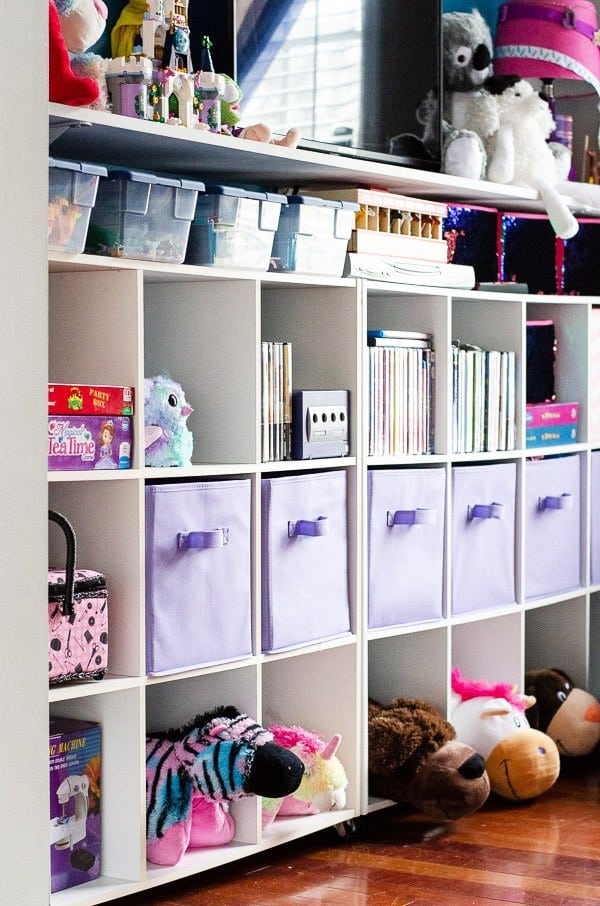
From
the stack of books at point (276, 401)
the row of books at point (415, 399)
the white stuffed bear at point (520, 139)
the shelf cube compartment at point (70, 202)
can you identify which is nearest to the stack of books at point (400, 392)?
the row of books at point (415, 399)

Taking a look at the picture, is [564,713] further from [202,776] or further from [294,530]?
[202,776]

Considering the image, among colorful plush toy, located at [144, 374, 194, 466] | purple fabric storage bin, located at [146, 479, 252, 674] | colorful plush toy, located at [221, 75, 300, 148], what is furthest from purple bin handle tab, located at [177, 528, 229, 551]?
colorful plush toy, located at [221, 75, 300, 148]

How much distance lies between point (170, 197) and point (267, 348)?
1.17ft

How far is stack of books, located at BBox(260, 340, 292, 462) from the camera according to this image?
7.44 feet

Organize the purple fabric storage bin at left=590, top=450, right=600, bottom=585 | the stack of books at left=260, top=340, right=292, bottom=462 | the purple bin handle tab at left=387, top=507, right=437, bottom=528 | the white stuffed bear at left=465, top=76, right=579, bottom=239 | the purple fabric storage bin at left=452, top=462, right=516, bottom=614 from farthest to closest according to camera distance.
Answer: the purple fabric storage bin at left=590, top=450, right=600, bottom=585 → the white stuffed bear at left=465, top=76, right=579, bottom=239 → the purple fabric storage bin at left=452, top=462, right=516, bottom=614 → the purple bin handle tab at left=387, top=507, right=437, bottom=528 → the stack of books at left=260, top=340, right=292, bottom=462

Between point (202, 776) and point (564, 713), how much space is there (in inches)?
46.2

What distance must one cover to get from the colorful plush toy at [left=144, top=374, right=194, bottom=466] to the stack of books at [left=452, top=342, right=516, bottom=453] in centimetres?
79

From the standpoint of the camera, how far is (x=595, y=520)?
10.4ft

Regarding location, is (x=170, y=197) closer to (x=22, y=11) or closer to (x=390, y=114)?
(x=390, y=114)

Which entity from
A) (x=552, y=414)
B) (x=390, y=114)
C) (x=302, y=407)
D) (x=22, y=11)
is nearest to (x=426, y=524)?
(x=302, y=407)

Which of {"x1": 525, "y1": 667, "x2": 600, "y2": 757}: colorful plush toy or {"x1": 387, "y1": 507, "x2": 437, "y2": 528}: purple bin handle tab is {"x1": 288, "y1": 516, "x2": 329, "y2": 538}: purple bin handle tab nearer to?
{"x1": 387, "y1": 507, "x2": 437, "y2": 528}: purple bin handle tab

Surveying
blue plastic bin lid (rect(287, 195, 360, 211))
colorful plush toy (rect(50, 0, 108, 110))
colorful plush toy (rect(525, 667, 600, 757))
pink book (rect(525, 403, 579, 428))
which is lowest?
colorful plush toy (rect(525, 667, 600, 757))

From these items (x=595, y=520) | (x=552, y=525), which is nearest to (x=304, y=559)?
(x=552, y=525)

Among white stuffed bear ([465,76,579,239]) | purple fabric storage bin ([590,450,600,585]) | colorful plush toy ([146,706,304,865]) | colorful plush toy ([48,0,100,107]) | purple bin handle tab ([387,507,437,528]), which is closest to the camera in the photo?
colorful plush toy ([48,0,100,107])
